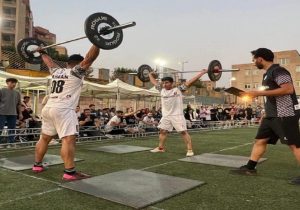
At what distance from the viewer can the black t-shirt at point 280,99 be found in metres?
4.66

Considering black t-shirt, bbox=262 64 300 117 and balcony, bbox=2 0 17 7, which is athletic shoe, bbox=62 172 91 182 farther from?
balcony, bbox=2 0 17 7

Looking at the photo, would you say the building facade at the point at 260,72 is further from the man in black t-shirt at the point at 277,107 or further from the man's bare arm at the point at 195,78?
the man in black t-shirt at the point at 277,107

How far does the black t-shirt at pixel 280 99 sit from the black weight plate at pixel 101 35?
232cm

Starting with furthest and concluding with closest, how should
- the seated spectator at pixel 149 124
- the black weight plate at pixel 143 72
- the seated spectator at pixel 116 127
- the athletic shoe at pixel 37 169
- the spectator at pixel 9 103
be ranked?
the seated spectator at pixel 149 124 → the seated spectator at pixel 116 127 → the black weight plate at pixel 143 72 → the spectator at pixel 9 103 → the athletic shoe at pixel 37 169

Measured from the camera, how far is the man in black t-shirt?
4.59 metres

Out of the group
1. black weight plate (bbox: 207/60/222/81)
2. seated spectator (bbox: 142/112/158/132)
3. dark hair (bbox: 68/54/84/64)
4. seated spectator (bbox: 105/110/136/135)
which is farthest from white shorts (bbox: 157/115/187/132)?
seated spectator (bbox: 142/112/158/132)

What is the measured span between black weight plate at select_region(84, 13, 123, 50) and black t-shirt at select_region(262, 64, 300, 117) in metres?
2.32

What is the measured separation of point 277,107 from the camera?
4.74 m

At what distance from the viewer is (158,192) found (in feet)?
12.9

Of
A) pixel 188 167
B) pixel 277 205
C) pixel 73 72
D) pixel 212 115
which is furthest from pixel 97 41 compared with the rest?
pixel 212 115

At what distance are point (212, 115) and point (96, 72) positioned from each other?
8.89 meters

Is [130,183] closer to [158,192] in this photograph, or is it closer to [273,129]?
[158,192]

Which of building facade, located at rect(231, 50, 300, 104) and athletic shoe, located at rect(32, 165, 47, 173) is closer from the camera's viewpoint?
athletic shoe, located at rect(32, 165, 47, 173)

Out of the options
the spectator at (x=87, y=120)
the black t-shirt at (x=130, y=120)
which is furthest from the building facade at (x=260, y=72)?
the spectator at (x=87, y=120)
